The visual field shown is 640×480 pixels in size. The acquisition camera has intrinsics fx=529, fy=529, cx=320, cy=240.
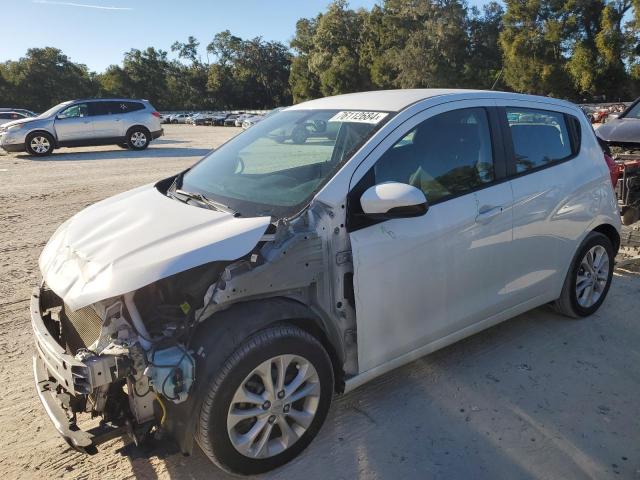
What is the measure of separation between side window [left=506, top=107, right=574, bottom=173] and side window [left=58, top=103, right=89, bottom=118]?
16.3 metres

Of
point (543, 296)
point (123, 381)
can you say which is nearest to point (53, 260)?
point (123, 381)

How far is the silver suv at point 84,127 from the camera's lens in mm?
16188

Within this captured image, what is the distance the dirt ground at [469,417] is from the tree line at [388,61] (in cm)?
3156

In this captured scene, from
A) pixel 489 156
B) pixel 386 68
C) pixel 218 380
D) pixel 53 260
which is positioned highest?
pixel 386 68

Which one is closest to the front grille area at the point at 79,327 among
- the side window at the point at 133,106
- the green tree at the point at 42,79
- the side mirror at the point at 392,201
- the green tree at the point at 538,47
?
the side mirror at the point at 392,201

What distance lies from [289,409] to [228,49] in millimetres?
107157

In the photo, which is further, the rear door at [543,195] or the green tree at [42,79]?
the green tree at [42,79]

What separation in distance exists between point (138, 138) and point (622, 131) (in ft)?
49.3

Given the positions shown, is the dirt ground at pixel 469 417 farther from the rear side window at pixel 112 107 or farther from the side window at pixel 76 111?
the rear side window at pixel 112 107

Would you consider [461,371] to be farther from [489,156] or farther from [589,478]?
[489,156]

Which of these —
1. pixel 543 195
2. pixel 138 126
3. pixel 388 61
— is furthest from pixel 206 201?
pixel 388 61

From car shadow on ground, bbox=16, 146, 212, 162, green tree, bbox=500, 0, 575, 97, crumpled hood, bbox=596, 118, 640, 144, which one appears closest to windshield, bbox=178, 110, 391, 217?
crumpled hood, bbox=596, 118, 640, 144

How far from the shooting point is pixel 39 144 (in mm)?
16391

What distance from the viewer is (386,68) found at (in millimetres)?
63656
